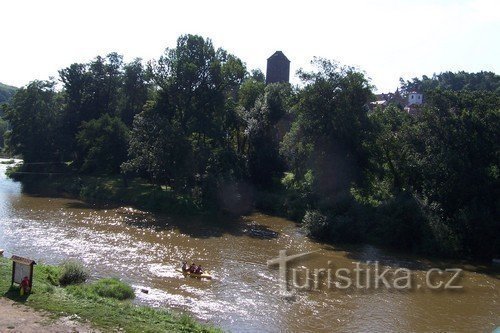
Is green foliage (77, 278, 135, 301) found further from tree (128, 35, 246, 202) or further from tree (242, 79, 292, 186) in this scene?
tree (242, 79, 292, 186)

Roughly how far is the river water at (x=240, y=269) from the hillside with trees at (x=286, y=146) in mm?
3758

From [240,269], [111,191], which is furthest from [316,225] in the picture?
[111,191]

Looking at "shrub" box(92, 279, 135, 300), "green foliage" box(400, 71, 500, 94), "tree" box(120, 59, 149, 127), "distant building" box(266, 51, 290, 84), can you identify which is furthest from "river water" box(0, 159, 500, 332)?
"green foliage" box(400, 71, 500, 94)

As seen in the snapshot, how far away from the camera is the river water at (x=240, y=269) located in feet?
70.6

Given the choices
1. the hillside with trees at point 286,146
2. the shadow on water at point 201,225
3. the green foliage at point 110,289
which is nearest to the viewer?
the green foliage at point 110,289

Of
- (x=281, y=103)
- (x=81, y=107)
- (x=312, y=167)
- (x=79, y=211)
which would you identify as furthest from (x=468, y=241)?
(x=81, y=107)

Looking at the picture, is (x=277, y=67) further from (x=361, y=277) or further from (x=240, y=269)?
(x=361, y=277)

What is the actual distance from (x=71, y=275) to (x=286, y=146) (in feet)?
92.7

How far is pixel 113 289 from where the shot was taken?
21.5 meters

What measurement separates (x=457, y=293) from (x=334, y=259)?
8492 millimetres

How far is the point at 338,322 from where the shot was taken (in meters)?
21.0

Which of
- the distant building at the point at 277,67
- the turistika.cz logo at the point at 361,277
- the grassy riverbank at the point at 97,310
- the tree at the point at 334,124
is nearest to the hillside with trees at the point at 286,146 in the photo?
the tree at the point at 334,124

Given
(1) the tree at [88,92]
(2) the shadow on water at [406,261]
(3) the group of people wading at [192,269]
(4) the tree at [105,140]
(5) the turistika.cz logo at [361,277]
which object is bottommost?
(5) the turistika.cz logo at [361,277]

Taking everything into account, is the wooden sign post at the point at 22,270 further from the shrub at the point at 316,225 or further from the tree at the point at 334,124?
the tree at the point at 334,124
